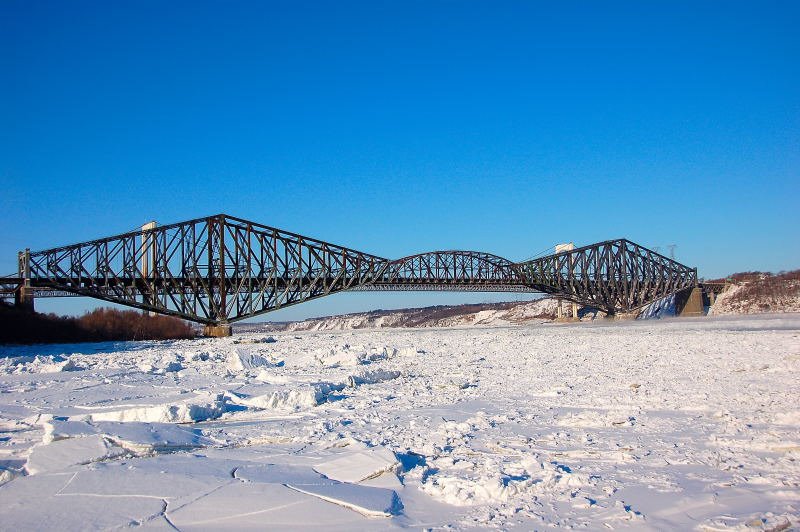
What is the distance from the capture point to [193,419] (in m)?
9.30

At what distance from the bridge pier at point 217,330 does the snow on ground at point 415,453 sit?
151 feet

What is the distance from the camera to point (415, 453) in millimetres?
6965

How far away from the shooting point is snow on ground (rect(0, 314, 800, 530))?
4.78m

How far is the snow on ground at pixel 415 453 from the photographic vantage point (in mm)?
4777

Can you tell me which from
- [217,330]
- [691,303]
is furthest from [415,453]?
[691,303]

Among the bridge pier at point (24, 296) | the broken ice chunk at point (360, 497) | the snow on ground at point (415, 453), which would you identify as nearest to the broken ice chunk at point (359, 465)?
the snow on ground at point (415, 453)

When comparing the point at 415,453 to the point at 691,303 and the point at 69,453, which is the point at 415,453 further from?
the point at 691,303

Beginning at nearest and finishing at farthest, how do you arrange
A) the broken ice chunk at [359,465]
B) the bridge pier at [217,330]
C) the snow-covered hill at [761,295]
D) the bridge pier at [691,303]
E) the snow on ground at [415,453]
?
the snow on ground at [415,453] → the broken ice chunk at [359,465] → the bridge pier at [217,330] → the snow-covered hill at [761,295] → the bridge pier at [691,303]

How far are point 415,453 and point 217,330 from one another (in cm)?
5569

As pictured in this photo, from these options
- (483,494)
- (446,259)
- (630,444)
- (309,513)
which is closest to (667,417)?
(630,444)

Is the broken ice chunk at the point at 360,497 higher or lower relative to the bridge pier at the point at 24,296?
lower

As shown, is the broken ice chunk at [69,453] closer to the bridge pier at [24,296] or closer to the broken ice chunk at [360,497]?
the broken ice chunk at [360,497]

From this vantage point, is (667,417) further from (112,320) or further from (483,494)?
(112,320)

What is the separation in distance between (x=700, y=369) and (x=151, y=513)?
43.5ft
